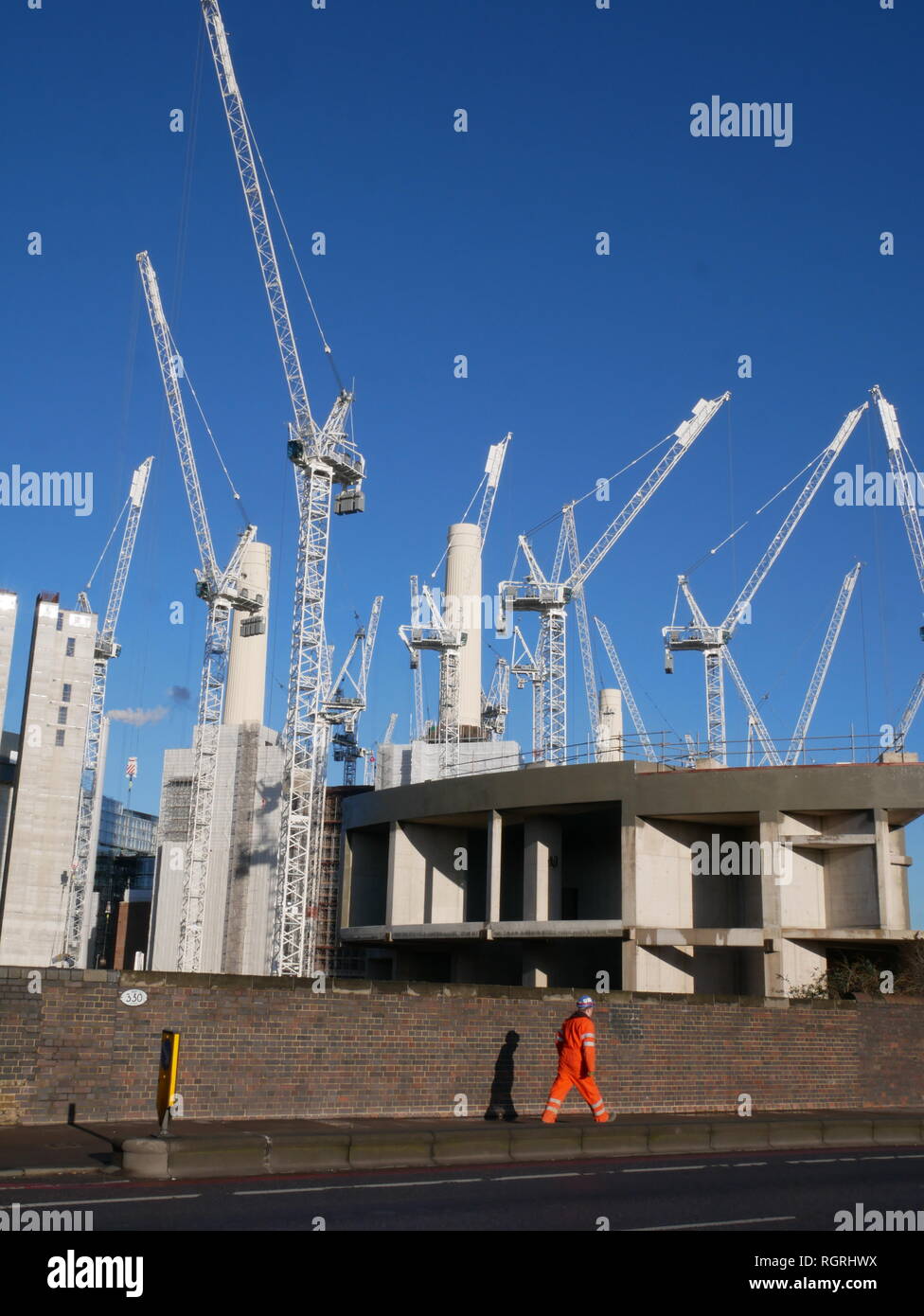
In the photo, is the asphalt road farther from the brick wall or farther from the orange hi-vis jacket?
the brick wall

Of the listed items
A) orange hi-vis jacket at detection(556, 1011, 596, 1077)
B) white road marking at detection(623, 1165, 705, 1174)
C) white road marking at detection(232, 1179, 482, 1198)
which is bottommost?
white road marking at detection(623, 1165, 705, 1174)

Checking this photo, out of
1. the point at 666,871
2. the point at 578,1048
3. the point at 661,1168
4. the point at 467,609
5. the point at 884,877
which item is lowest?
the point at 661,1168

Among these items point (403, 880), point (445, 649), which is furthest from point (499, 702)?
point (403, 880)

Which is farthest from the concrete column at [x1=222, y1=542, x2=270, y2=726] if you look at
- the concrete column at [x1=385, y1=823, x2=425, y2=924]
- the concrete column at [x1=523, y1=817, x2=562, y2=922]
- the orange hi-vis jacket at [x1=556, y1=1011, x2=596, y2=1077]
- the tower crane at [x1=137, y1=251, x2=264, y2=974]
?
the orange hi-vis jacket at [x1=556, y1=1011, x2=596, y2=1077]

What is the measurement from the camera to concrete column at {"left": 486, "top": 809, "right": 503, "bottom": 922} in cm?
4475

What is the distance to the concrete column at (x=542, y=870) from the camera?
44.4m

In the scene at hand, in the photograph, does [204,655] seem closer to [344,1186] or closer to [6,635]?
[6,635]

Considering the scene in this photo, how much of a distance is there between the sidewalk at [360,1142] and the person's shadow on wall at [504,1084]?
305mm

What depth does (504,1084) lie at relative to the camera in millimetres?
20500

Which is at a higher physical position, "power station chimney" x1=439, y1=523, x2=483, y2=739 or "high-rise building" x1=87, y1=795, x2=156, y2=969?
"power station chimney" x1=439, y1=523, x2=483, y2=739

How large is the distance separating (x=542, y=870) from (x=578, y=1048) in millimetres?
28156

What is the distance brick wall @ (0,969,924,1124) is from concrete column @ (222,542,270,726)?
73.0 metres
